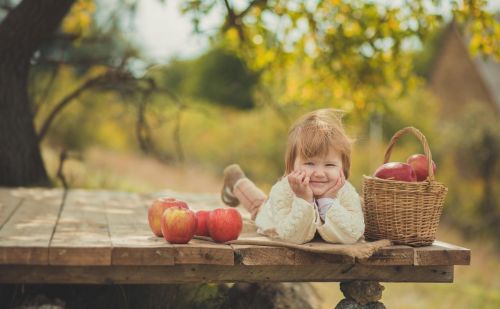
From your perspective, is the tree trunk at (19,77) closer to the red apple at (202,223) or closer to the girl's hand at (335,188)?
the red apple at (202,223)

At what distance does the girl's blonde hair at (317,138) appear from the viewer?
3539 mm

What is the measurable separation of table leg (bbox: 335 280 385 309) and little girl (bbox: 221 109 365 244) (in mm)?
313

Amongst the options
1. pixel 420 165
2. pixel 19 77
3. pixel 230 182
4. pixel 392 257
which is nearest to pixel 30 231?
pixel 230 182

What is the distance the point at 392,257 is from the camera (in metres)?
3.31

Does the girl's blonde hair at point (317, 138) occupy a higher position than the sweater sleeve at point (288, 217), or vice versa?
the girl's blonde hair at point (317, 138)

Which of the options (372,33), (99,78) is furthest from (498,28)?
(99,78)

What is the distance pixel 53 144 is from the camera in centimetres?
1493

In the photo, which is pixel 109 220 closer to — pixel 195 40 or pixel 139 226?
pixel 139 226

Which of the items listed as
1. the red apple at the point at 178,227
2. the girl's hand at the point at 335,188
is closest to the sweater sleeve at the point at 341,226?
the girl's hand at the point at 335,188

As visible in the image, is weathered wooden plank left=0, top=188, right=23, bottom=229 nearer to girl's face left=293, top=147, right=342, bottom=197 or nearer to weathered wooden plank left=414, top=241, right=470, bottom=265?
girl's face left=293, top=147, right=342, bottom=197

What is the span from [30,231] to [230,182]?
1.82 m

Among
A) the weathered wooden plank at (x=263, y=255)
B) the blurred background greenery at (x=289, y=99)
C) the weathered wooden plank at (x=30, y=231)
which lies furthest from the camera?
the blurred background greenery at (x=289, y=99)

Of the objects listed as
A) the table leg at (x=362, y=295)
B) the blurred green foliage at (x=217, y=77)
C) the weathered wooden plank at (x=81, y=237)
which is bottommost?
the table leg at (x=362, y=295)

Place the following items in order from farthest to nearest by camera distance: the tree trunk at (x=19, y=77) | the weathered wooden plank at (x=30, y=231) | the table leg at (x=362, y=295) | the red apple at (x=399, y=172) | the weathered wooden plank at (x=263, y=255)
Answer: the tree trunk at (x=19, y=77) → the table leg at (x=362, y=295) → the red apple at (x=399, y=172) → the weathered wooden plank at (x=263, y=255) → the weathered wooden plank at (x=30, y=231)
